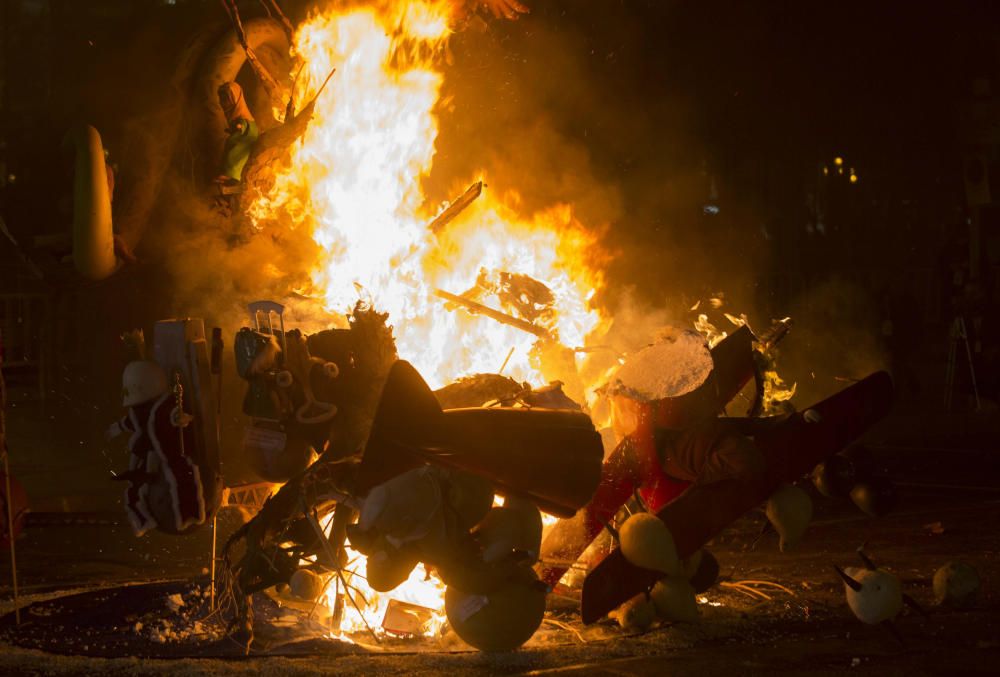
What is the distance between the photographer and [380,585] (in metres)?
5.70

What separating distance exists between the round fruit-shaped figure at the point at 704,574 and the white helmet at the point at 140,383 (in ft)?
10.3

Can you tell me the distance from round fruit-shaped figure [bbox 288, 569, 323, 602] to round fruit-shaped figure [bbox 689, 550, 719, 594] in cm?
216

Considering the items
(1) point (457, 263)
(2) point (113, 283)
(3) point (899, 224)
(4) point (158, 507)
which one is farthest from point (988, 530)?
(3) point (899, 224)

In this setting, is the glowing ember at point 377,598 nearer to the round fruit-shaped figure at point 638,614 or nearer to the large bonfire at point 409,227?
the round fruit-shaped figure at point 638,614

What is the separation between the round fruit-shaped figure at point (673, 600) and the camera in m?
6.23

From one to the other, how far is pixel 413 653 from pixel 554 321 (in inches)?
124

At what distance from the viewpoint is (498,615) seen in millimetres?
5730

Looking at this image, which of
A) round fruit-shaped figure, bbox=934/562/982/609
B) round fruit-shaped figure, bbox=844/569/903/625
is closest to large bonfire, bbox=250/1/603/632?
round fruit-shaped figure, bbox=844/569/903/625

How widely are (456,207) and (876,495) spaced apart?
135 inches

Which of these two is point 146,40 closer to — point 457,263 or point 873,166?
point 457,263

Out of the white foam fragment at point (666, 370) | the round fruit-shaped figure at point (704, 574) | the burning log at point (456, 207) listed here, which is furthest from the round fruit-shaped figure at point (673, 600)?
the burning log at point (456, 207)

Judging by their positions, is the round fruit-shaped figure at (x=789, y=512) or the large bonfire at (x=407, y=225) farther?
the large bonfire at (x=407, y=225)

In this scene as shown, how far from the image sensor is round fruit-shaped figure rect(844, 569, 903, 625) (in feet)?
20.3

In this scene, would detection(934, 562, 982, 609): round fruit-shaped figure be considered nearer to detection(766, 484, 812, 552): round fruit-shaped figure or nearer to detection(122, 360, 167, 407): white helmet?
detection(766, 484, 812, 552): round fruit-shaped figure
